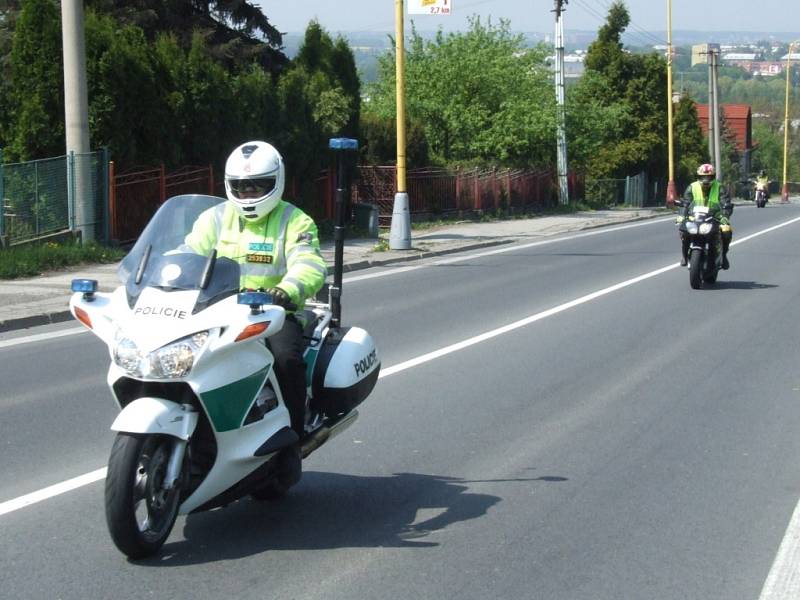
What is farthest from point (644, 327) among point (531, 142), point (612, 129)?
point (612, 129)

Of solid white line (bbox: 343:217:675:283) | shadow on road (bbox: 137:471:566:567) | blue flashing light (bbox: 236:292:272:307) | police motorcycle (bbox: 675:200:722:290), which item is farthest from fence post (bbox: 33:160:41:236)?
blue flashing light (bbox: 236:292:272:307)

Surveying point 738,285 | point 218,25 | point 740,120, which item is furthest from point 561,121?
point 740,120

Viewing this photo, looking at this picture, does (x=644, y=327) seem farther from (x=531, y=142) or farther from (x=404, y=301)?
(x=531, y=142)

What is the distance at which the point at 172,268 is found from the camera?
5.34 meters

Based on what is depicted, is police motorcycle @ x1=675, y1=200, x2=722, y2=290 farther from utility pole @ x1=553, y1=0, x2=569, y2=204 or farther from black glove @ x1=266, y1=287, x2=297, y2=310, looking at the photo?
utility pole @ x1=553, y1=0, x2=569, y2=204

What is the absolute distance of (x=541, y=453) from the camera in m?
7.54

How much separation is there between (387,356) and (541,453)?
394 centimetres

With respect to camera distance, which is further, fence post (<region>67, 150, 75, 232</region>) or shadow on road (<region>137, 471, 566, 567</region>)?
fence post (<region>67, 150, 75, 232</region>)

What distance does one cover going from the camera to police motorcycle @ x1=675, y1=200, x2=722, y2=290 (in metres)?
17.3

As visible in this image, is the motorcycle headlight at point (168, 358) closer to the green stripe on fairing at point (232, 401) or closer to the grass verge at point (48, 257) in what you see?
the green stripe on fairing at point (232, 401)

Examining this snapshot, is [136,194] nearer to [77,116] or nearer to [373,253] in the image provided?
[77,116]

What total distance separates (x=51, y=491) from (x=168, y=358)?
6.25ft

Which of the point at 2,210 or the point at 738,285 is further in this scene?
the point at 2,210

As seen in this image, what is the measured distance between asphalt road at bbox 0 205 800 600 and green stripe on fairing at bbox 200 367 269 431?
0.61 m
